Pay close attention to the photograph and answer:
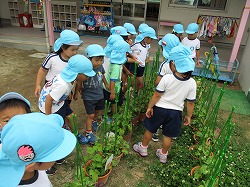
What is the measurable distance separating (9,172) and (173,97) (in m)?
1.85

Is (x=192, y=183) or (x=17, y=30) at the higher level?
(x=17, y=30)

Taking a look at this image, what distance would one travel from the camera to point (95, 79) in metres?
2.83

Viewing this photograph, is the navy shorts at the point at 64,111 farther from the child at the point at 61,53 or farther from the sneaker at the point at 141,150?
the sneaker at the point at 141,150

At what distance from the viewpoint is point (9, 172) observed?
0.99 m

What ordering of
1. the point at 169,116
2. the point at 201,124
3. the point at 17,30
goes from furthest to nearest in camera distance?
the point at 17,30 < the point at 201,124 < the point at 169,116

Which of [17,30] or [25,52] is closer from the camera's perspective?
[25,52]

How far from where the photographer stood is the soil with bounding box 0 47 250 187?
100 inches

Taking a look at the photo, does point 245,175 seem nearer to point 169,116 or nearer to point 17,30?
point 169,116

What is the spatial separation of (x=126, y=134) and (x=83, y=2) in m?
6.63

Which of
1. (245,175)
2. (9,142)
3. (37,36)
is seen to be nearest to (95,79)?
(9,142)

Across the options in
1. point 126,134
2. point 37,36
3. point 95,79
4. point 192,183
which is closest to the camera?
point 192,183

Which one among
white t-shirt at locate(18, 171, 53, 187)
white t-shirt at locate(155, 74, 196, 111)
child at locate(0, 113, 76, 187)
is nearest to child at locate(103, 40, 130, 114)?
white t-shirt at locate(155, 74, 196, 111)

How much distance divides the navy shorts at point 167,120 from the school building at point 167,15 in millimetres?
3614

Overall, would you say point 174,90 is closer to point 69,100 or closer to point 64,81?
point 64,81
